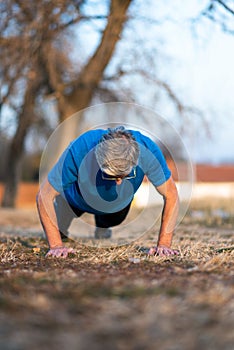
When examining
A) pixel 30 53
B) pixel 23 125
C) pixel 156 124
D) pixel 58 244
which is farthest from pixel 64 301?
pixel 23 125

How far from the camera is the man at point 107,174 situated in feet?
13.1

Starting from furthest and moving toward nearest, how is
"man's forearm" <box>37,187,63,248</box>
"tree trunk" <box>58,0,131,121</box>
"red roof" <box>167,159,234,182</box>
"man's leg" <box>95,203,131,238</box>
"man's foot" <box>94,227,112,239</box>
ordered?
"red roof" <box>167,159,234,182</box> → "tree trunk" <box>58,0,131,121</box> → "man's foot" <box>94,227,112,239</box> → "man's leg" <box>95,203,131,238</box> → "man's forearm" <box>37,187,63,248</box>

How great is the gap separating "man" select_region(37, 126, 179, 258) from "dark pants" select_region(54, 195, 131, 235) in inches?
14.8

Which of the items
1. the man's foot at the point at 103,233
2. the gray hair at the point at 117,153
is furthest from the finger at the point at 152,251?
the man's foot at the point at 103,233

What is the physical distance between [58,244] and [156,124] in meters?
5.85

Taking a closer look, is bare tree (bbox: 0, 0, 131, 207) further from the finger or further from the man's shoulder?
the finger

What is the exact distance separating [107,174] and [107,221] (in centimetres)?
170

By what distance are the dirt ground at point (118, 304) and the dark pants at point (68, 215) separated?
3.83ft

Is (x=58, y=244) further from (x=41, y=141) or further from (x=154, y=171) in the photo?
(x=41, y=141)

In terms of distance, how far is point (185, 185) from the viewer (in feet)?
24.7

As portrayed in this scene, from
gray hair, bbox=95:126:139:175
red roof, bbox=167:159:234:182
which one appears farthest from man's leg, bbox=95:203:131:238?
red roof, bbox=167:159:234:182

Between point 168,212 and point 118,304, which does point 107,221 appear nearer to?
point 168,212

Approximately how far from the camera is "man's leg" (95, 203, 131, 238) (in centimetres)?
545

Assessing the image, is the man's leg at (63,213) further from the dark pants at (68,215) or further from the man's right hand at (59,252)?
the man's right hand at (59,252)
